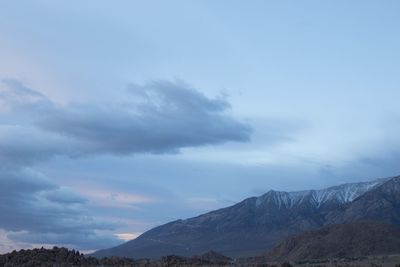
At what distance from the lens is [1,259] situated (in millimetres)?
103625

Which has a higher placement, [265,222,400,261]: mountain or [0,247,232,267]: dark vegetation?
[265,222,400,261]: mountain

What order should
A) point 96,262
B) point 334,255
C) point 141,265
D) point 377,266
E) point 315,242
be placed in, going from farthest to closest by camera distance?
point 315,242
point 334,255
point 96,262
point 141,265
point 377,266

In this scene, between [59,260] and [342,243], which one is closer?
[59,260]

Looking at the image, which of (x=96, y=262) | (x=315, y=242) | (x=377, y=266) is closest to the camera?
(x=377, y=266)

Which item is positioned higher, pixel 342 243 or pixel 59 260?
pixel 342 243

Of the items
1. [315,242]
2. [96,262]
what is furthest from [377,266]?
[315,242]

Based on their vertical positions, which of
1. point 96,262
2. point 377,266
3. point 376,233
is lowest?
point 377,266

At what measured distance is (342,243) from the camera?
529ft

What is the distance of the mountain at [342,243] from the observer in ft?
506

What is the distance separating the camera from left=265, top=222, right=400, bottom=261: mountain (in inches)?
6073

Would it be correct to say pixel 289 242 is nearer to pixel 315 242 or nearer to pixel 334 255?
pixel 315 242

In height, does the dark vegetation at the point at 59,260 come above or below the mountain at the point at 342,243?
below

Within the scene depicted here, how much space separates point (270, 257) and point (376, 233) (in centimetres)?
2545

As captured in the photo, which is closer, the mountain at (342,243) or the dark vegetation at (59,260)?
the dark vegetation at (59,260)
